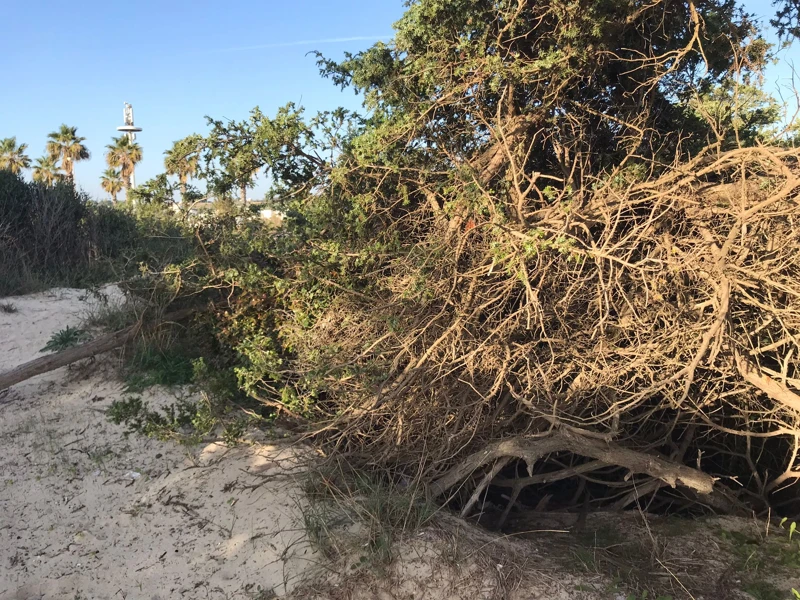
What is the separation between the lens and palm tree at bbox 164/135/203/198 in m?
4.98

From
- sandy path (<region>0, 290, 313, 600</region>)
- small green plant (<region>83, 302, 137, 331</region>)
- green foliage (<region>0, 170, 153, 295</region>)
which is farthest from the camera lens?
green foliage (<region>0, 170, 153, 295</region>)

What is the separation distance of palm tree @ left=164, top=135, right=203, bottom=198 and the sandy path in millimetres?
2135

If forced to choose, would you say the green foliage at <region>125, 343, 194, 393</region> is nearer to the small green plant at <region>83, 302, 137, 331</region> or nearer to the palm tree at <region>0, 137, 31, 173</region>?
the small green plant at <region>83, 302, 137, 331</region>

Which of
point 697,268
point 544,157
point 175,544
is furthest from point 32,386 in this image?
point 697,268

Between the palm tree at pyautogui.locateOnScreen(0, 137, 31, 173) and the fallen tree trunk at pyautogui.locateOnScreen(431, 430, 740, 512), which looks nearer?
the fallen tree trunk at pyautogui.locateOnScreen(431, 430, 740, 512)

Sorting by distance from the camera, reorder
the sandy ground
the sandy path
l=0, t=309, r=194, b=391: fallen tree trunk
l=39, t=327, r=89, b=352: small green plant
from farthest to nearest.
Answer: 1. l=39, t=327, r=89, b=352: small green plant
2. l=0, t=309, r=194, b=391: fallen tree trunk
3. the sandy path
4. the sandy ground

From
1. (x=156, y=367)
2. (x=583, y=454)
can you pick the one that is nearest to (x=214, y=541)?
(x=156, y=367)

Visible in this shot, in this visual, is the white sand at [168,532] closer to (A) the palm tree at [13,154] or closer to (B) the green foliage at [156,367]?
(B) the green foliage at [156,367]

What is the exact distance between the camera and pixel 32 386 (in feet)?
20.2

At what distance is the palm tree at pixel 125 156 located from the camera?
27234 mm

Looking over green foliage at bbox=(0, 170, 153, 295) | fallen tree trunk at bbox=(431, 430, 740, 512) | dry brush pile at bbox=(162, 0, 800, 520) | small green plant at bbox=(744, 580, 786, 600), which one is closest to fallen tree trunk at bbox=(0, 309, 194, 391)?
dry brush pile at bbox=(162, 0, 800, 520)

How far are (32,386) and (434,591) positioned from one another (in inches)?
196

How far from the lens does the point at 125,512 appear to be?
4.55 meters

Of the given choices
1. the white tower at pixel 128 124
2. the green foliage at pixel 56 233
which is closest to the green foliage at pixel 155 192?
the green foliage at pixel 56 233
